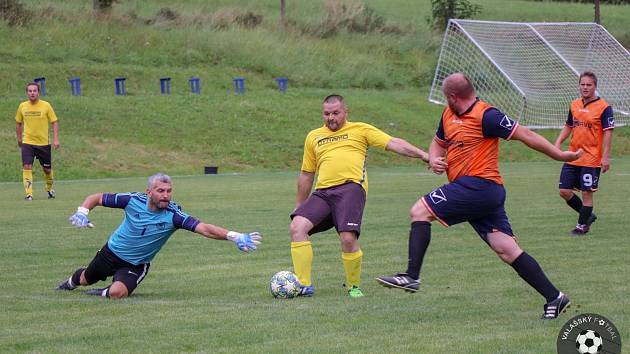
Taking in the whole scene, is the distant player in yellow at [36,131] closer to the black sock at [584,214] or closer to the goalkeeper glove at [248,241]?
the black sock at [584,214]

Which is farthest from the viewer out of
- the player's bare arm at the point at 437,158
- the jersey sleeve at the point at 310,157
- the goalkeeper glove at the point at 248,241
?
the jersey sleeve at the point at 310,157

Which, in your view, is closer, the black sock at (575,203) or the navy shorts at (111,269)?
the navy shorts at (111,269)

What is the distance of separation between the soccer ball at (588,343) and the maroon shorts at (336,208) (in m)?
3.68

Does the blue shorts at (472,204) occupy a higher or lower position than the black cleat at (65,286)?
higher

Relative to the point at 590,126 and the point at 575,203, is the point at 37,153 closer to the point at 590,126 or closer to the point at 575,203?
the point at 575,203

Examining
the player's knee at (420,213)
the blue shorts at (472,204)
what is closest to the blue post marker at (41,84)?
the player's knee at (420,213)

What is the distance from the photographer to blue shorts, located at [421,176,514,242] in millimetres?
8812

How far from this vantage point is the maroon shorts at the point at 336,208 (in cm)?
999

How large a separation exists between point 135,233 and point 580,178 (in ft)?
24.4

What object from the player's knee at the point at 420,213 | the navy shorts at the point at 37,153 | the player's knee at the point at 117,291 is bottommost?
the navy shorts at the point at 37,153

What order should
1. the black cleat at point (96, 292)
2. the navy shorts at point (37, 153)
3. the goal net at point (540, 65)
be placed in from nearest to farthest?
the black cleat at point (96, 292) < the navy shorts at point (37, 153) < the goal net at point (540, 65)

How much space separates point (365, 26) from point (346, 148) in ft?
152

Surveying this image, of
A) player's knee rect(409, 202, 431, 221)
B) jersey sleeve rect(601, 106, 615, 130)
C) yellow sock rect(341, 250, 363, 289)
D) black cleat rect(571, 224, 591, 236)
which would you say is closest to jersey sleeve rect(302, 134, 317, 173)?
yellow sock rect(341, 250, 363, 289)

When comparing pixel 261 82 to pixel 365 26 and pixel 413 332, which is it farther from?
pixel 413 332
